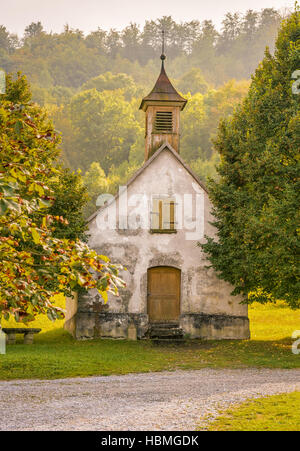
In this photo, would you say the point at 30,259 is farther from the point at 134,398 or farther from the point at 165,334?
the point at 165,334

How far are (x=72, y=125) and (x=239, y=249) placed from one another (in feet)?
210

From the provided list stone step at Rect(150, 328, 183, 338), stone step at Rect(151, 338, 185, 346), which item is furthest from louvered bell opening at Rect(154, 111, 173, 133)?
stone step at Rect(151, 338, 185, 346)

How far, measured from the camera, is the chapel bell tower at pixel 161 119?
26844 millimetres

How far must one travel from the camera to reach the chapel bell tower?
26.8 meters

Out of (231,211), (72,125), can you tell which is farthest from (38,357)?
(72,125)

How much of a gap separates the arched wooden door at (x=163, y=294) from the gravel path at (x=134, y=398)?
308 inches

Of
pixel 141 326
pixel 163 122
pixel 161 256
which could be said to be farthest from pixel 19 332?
pixel 163 122

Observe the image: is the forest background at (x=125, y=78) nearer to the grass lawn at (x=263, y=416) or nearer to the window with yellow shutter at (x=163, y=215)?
the window with yellow shutter at (x=163, y=215)

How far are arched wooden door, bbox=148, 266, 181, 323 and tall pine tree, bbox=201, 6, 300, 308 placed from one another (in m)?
1.90

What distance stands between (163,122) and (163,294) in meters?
7.97

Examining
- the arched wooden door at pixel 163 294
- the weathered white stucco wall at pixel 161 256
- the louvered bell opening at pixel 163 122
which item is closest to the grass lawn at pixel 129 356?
the weathered white stucco wall at pixel 161 256

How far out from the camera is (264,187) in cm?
2106
